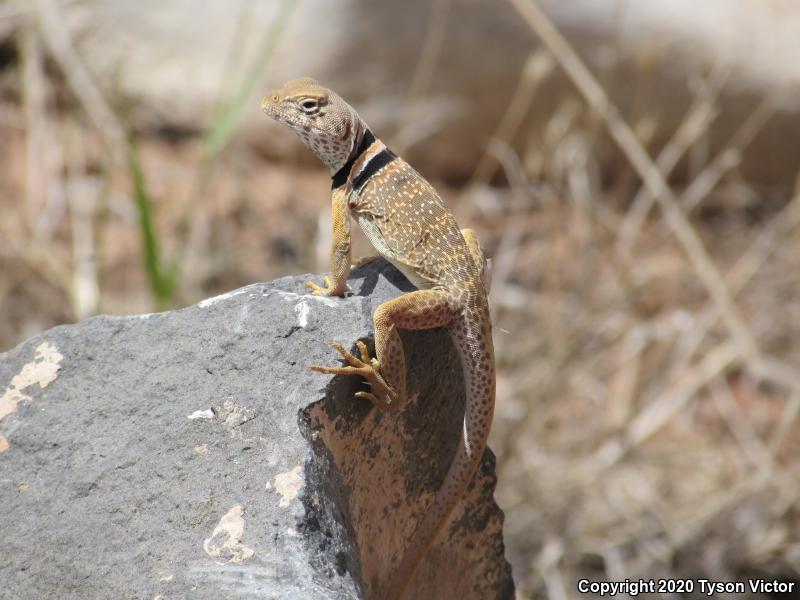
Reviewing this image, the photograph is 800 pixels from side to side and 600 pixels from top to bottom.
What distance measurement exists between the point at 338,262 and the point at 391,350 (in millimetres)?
401

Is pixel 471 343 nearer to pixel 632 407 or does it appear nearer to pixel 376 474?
pixel 376 474

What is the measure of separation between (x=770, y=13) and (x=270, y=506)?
22.6ft

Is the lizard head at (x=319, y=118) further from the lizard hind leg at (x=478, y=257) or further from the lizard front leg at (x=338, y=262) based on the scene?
the lizard hind leg at (x=478, y=257)

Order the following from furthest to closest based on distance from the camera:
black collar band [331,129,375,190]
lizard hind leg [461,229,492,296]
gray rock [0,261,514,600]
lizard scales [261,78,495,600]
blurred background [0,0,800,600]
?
blurred background [0,0,800,600]
black collar band [331,129,375,190]
lizard hind leg [461,229,492,296]
lizard scales [261,78,495,600]
gray rock [0,261,514,600]

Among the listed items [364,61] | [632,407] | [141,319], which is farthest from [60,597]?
[364,61]

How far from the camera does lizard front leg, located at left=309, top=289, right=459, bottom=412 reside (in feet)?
9.14

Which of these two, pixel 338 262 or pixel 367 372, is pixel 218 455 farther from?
pixel 338 262

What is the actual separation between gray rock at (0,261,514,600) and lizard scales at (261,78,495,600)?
0.08 m

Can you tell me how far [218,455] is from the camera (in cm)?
258

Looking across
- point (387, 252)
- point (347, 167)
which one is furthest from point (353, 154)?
point (387, 252)

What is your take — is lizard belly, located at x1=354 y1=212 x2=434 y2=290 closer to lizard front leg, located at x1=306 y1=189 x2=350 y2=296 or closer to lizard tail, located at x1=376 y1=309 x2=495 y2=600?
lizard front leg, located at x1=306 y1=189 x2=350 y2=296

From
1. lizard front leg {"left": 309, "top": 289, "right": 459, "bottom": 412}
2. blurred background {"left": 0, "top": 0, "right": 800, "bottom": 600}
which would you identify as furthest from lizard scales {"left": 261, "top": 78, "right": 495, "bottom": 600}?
blurred background {"left": 0, "top": 0, "right": 800, "bottom": 600}

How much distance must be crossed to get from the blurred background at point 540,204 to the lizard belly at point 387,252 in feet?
5.65

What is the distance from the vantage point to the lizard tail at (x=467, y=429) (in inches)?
119
